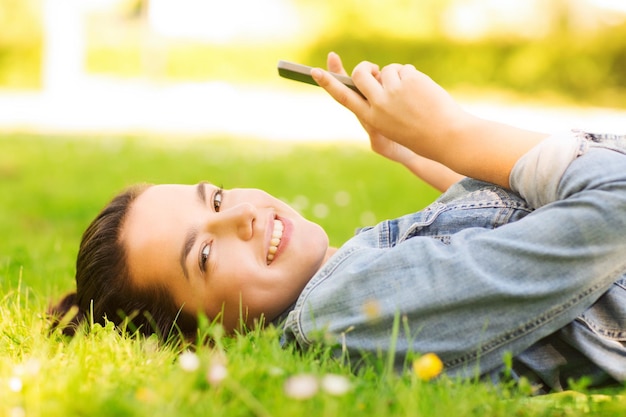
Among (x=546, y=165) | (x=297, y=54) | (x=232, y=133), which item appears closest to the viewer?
A: (x=546, y=165)

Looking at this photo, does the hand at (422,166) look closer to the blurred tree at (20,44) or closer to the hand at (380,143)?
the hand at (380,143)

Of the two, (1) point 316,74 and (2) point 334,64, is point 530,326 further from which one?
(2) point 334,64

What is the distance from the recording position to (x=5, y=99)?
18422 mm

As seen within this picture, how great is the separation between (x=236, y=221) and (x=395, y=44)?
71.3 ft

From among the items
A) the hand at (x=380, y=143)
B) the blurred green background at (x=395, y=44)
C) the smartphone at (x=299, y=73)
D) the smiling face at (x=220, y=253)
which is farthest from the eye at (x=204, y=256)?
the blurred green background at (x=395, y=44)

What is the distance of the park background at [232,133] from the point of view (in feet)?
6.05

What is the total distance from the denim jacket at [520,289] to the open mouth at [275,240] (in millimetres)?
280

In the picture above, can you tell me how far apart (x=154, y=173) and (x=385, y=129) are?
15.6 feet

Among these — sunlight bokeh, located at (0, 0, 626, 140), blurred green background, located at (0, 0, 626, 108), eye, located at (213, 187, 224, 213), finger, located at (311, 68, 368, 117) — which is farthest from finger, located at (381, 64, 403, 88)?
Result: blurred green background, located at (0, 0, 626, 108)

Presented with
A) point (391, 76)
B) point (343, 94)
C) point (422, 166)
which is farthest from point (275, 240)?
point (422, 166)

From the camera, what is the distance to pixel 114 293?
2.68 meters

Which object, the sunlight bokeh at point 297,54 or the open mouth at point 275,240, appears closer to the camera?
the open mouth at point 275,240

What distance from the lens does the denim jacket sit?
211 centimetres

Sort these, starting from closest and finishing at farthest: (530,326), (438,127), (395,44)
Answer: (530,326) → (438,127) → (395,44)
